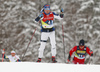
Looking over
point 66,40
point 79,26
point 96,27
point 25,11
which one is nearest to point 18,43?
Answer: point 25,11

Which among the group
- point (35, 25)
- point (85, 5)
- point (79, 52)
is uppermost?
point (85, 5)

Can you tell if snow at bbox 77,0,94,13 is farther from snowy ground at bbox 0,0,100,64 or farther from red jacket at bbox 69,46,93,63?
red jacket at bbox 69,46,93,63

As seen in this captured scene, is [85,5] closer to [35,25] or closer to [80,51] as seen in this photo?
[35,25]

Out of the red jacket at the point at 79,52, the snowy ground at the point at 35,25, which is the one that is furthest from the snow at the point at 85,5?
the red jacket at the point at 79,52

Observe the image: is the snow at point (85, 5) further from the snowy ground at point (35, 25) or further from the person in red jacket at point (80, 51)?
the person in red jacket at point (80, 51)

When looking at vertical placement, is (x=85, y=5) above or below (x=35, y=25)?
above

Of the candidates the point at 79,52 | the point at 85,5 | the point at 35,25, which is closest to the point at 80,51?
the point at 79,52

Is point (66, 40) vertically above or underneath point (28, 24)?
underneath

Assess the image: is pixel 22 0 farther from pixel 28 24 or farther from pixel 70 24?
pixel 70 24

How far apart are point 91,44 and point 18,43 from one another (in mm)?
4621

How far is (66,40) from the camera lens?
1159 centimetres

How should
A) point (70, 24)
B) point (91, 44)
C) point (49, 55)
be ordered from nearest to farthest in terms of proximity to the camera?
point (49, 55) < point (91, 44) < point (70, 24)

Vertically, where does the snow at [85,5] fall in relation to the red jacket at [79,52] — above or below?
above

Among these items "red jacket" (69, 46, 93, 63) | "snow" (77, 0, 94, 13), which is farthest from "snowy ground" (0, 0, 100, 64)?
"red jacket" (69, 46, 93, 63)
